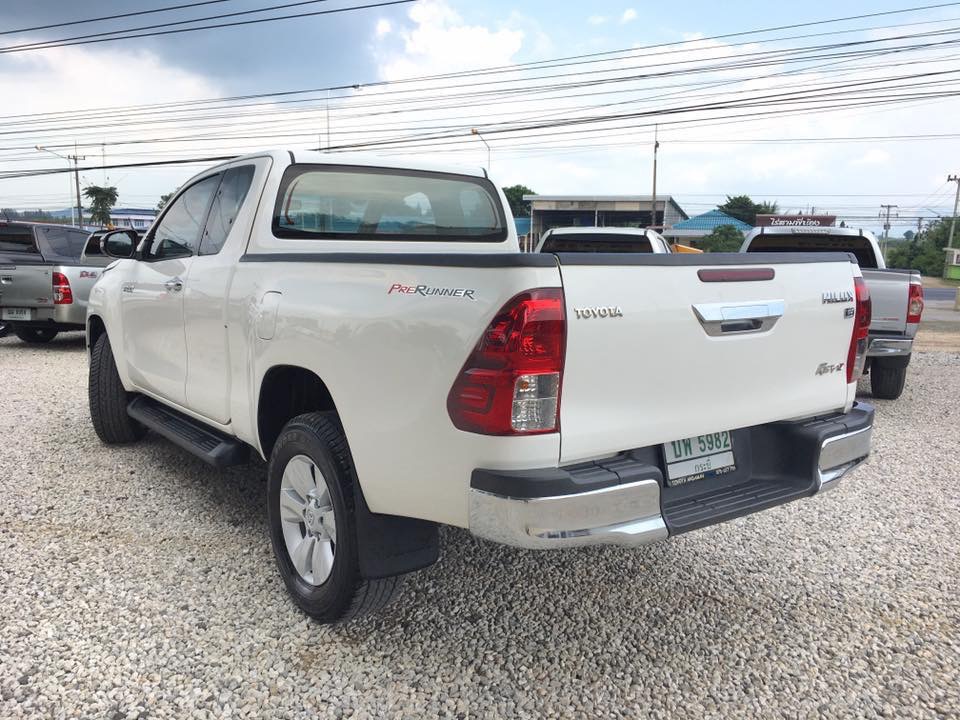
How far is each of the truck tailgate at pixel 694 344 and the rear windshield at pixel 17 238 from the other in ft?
36.1

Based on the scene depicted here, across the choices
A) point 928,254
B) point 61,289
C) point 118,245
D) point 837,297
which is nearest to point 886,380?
point 837,297

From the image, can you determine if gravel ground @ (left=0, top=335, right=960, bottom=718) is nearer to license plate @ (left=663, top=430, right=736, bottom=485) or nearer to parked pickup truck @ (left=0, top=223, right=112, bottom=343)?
license plate @ (left=663, top=430, right=736, bottom=485)

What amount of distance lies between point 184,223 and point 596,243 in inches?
214

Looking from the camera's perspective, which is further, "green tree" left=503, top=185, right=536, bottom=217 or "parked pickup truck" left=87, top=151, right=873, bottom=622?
"green tree" left=503, top=185, right=536, bottom=217

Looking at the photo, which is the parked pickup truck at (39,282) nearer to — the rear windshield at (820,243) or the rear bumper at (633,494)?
A: the rear windshield at (820,243)

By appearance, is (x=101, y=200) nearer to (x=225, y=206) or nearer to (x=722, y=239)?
(x=722, y=239)

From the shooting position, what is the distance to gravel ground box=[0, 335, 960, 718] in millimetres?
2551

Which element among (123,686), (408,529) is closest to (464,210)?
(408,529)

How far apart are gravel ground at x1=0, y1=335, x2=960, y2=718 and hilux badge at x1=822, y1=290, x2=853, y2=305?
4.37 ft

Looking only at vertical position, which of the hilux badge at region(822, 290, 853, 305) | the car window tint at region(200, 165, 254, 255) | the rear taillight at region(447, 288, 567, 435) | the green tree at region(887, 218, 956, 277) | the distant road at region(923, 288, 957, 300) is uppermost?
the car window tint at region(200, 165, 254, 255)

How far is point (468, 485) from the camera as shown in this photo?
2289mm

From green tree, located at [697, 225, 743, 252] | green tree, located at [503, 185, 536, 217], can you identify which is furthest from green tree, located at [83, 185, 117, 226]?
green tree, located at [697, 225, 743, 252]

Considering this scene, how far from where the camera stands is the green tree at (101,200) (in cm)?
6525

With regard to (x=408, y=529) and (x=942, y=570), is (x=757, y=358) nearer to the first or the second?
(x=408, y=529)
